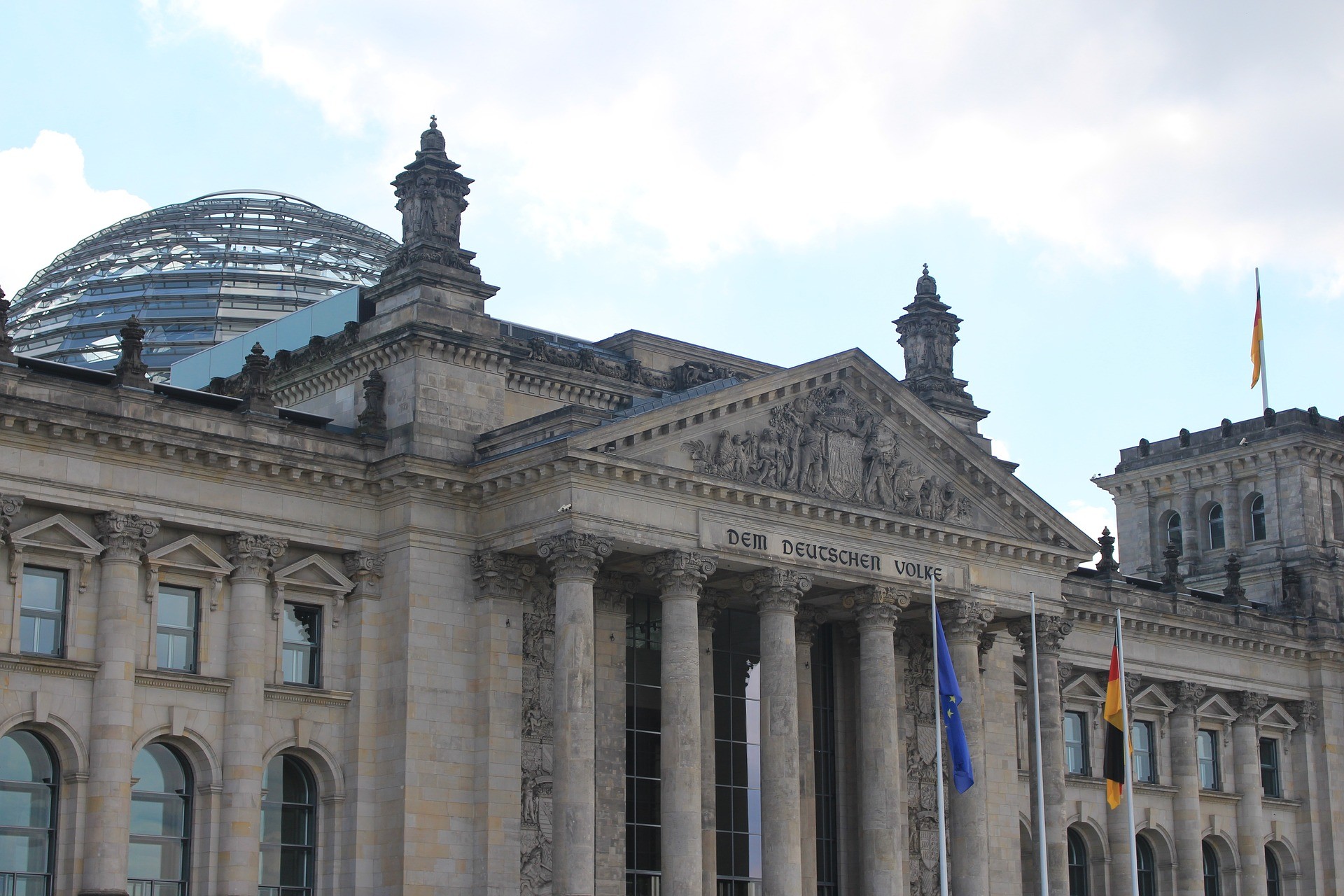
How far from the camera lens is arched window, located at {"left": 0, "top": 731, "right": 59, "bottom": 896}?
4222cm

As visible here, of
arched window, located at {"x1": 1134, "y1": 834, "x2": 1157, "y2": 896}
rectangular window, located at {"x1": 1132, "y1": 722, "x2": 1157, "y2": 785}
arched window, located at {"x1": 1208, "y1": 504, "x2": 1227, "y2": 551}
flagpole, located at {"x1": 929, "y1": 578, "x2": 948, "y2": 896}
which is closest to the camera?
flagpole, located at {"x1": 929, "y1": 578, "x2": 948, "y2": 896}

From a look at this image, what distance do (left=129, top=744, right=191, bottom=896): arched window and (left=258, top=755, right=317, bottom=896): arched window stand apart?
1782mm

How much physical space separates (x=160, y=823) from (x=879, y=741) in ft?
58.4

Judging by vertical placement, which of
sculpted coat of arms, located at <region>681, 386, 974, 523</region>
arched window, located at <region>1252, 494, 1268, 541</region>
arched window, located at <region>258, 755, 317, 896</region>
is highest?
arched window, located at <region>1252, 494, 1268, 541</region>

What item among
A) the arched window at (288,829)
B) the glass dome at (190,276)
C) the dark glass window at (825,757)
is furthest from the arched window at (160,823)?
the glass dome at (190,276)

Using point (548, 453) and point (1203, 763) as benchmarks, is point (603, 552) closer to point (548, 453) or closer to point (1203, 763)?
point (548, 453)

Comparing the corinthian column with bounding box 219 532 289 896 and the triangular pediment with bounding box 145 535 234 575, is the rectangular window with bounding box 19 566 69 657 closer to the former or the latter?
the triangular pediment with bounding box 145 535 234 575

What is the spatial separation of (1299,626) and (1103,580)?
33.1 ft

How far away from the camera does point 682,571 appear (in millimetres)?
48219

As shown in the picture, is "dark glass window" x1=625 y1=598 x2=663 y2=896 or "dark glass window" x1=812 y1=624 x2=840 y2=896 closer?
"dark glass window" x1=625 y1=598 x2=663 y2=896

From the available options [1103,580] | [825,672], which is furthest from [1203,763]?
[825,672]

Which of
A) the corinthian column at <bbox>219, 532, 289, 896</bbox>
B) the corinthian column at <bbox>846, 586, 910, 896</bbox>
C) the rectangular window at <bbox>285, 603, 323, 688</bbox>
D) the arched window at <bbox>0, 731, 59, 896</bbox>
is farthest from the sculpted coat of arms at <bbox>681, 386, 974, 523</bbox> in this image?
the arched window at <bbox>0, 731, 59, 896</bbox>

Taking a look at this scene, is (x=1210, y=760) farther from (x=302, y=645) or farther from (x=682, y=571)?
(x=302, y=645)

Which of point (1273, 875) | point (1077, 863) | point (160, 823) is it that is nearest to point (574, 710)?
point (160, 823)
